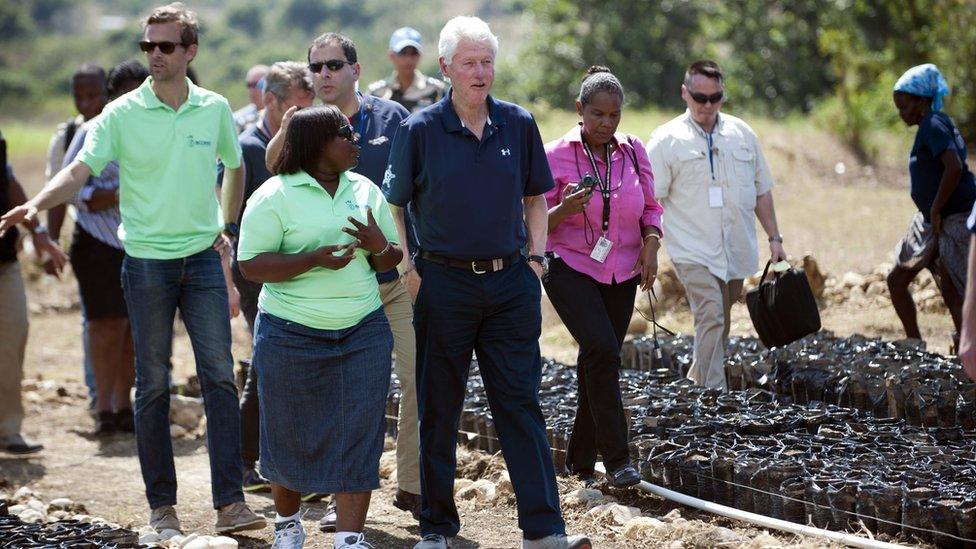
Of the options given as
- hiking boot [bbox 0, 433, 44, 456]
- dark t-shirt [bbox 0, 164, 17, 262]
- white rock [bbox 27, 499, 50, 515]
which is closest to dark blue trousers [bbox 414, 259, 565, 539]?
white rock [bbox 27, 499, 50, 515]

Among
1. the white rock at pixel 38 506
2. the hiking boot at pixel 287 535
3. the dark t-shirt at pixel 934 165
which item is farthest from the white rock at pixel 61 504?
the dark t-shirt at pixel 934 165

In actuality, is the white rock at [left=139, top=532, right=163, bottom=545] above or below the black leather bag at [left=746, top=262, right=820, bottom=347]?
below

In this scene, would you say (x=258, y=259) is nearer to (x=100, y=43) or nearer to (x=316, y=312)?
(x=316, y=312)

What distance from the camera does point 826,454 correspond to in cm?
631

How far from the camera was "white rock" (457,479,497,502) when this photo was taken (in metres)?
6.70

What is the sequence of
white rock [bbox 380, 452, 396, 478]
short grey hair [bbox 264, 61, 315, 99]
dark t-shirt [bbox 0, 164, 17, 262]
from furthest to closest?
dark t-shirt [bbox 0, 164, 17, 262] → white rock [bbox 380, 452, 396, 478] → short grey hair [bbox 264, 61, 315, 99]

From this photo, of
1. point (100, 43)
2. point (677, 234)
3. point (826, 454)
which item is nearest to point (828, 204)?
point (677, 234)

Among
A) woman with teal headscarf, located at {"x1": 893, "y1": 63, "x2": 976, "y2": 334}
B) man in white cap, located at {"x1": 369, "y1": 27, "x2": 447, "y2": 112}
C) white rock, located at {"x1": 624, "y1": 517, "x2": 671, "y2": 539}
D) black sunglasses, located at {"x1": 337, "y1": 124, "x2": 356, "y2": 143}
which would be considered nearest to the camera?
black sunglasses, located at {"x1": 337, "y1": 124, "x2": 356, "y2": 143}

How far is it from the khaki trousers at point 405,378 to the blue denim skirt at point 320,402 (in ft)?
3.61

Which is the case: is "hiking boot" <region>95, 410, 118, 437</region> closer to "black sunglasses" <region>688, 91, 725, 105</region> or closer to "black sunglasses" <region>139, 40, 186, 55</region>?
"black sunglasses" <region>139, 40, 186, 55</region>

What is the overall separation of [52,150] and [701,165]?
16.0 feet

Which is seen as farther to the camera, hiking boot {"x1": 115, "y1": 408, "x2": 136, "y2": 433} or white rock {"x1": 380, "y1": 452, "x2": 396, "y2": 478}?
hiking boot {"x1": 115, "y1": 408, "x2": 136, "y2": 433}

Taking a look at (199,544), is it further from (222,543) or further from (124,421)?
(124,421)

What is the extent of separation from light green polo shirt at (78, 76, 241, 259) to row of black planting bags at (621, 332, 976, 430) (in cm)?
359
